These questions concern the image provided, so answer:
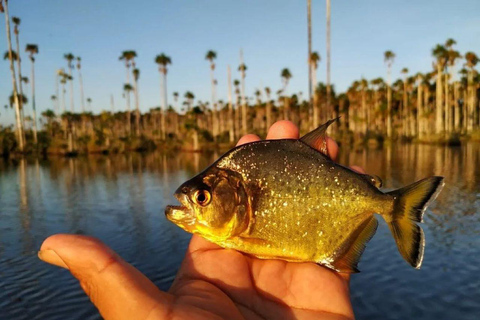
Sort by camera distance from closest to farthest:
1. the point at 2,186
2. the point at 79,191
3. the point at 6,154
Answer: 1. the point at 79,191
2. the point at 2,186
3. the point at 6,154

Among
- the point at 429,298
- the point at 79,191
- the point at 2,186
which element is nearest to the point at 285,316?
the point at 429,298

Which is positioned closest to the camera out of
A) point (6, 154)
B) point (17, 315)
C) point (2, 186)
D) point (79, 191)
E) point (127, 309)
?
point (127, 309)

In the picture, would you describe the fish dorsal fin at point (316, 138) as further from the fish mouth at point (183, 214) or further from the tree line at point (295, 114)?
the tree line at point (295, 114)

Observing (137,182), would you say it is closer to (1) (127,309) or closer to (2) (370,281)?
(2) (370,281)

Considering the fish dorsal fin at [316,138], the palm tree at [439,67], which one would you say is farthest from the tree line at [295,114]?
the fish dorsal fin at [316,138]

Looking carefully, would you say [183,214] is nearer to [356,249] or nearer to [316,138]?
[316,138]

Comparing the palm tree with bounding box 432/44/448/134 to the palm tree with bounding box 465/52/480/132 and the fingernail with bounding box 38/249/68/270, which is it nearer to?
the palm tree with bounding box 465/52/480/132
